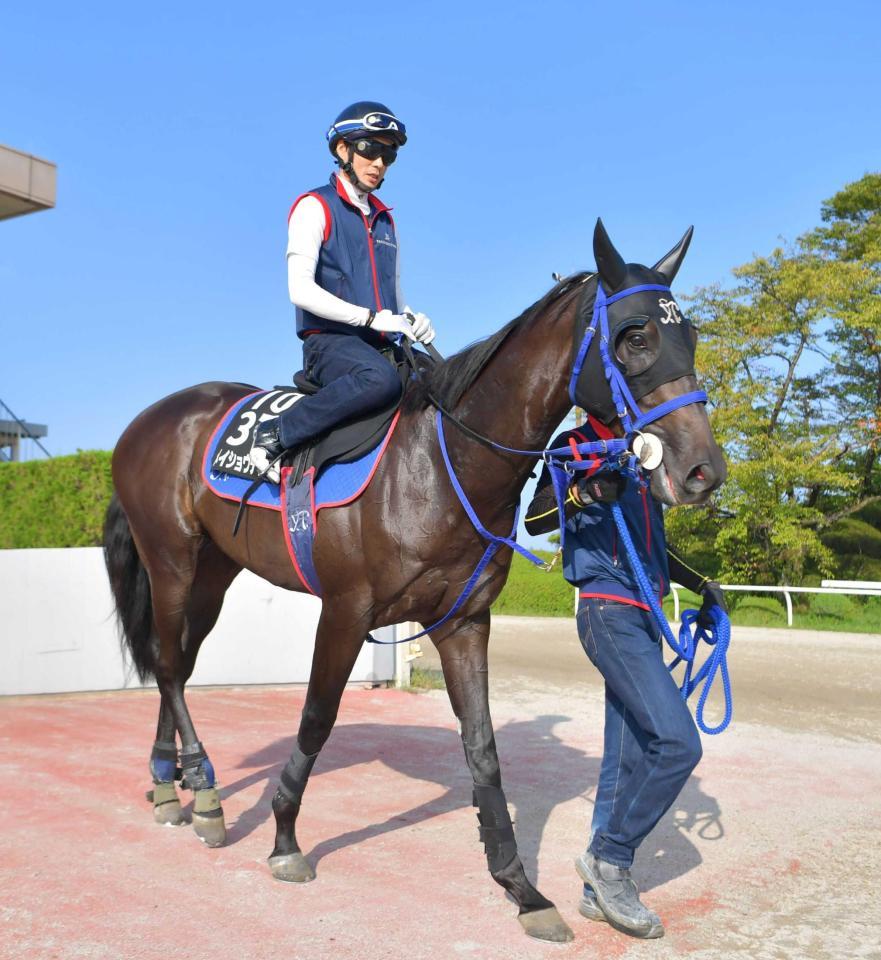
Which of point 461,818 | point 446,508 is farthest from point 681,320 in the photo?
point 461,818

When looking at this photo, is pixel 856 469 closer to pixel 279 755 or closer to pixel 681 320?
pixel 279 755

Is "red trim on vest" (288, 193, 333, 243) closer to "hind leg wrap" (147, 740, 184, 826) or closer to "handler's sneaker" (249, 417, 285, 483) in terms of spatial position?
"handler's sneaker" (249, 417, 285, 483)

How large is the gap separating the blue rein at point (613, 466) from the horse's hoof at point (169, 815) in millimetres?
1934

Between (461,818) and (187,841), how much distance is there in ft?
4.59

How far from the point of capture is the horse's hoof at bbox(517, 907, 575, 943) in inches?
132

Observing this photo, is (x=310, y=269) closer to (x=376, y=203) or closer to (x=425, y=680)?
(x=376, y=203)

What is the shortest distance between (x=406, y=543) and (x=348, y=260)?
1341mm

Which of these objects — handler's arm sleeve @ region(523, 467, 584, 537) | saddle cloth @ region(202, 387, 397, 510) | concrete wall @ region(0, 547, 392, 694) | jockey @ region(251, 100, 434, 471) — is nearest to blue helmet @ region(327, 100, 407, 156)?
jockey @ region(251, 100, 434, 471)

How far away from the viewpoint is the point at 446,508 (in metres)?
3.65

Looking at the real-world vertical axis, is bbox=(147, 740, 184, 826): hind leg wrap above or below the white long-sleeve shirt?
below

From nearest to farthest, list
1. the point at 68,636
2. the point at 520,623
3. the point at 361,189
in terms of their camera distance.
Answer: the point at 361,189, the point at 68,636, the point at 520,623

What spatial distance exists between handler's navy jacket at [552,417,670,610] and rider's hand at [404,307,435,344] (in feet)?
2.65

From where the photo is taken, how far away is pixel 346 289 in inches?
165

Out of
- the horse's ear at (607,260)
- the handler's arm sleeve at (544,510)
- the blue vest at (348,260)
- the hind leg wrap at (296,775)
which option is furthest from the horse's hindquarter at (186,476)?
the horse's ear at (607,260)
